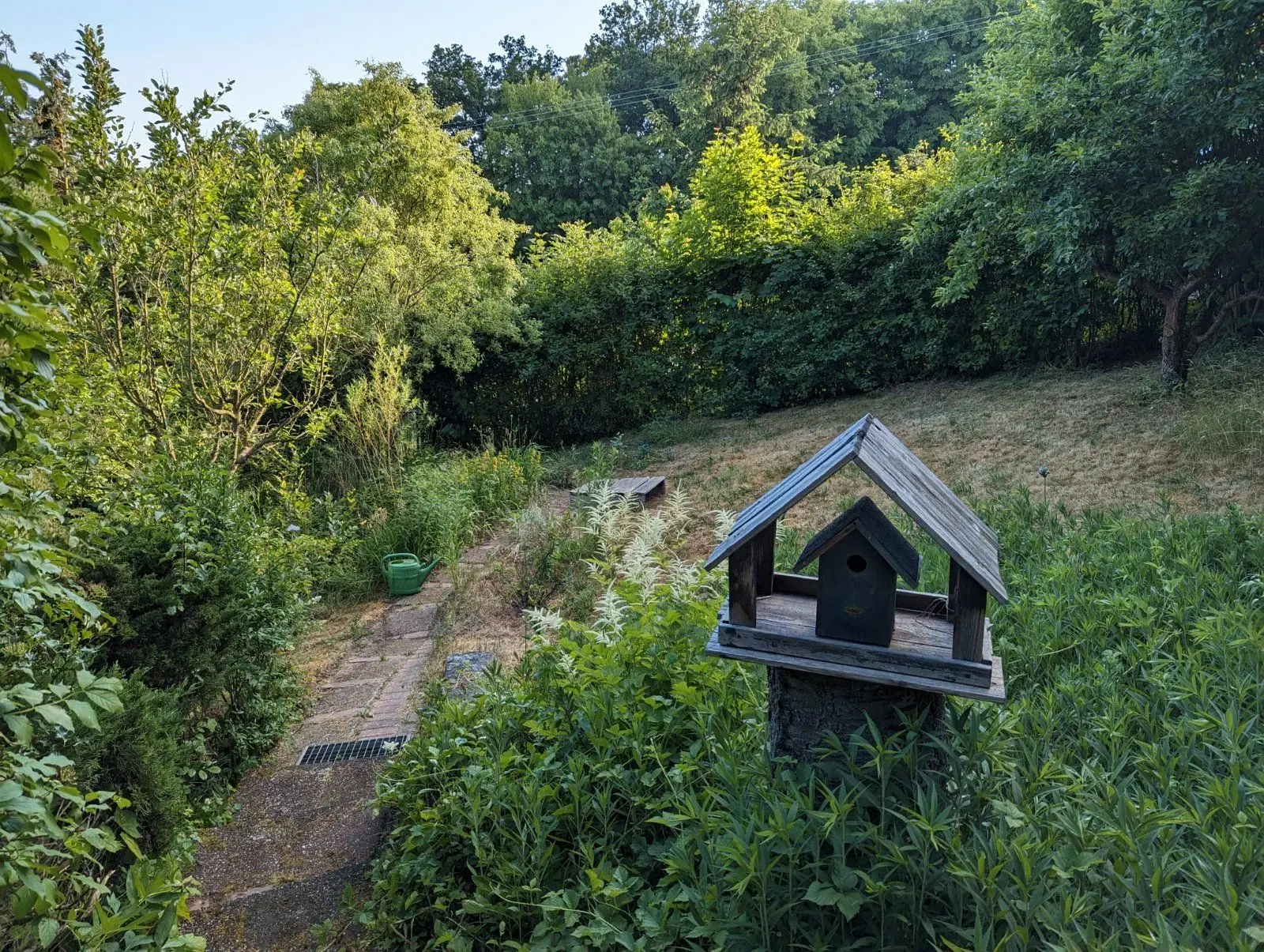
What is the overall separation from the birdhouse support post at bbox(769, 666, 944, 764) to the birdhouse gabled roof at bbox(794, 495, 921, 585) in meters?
0.31

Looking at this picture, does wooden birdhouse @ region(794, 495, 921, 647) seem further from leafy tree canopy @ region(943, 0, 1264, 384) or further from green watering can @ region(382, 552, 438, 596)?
leafy tree canopy @ region(943, 0, 1264, 384)

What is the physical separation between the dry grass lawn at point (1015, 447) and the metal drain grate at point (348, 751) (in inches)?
137

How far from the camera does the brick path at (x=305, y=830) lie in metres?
2.66

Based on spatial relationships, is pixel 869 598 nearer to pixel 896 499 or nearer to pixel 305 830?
pixel 896 499

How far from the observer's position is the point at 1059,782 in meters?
2.04

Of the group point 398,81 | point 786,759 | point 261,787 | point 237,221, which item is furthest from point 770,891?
point 398,81

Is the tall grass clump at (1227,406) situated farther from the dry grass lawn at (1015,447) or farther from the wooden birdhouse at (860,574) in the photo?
the wooden birdhouse at (860,574)

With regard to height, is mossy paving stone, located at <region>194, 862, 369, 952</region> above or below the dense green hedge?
below

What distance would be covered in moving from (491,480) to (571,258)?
4.96 metres

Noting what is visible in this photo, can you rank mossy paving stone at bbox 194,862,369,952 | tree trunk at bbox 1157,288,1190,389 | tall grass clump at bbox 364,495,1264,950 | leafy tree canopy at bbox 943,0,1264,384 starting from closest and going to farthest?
tall grass clump at bbox 364,495,1264,950, mossy paving stone at bbox 194,862,369,952, leafy tree canopy at bbox 943,0,1264,384, tree trunk at bbox 1157,288,1190,389

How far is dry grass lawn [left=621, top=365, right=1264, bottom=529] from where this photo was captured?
5.49m

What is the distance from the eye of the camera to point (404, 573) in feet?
20.0

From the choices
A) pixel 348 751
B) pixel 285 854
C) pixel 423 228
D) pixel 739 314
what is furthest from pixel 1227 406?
pixel 423 228

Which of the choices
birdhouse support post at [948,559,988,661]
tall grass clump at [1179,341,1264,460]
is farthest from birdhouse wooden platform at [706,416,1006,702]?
tall grass clump at [1179,341,1264,460]
